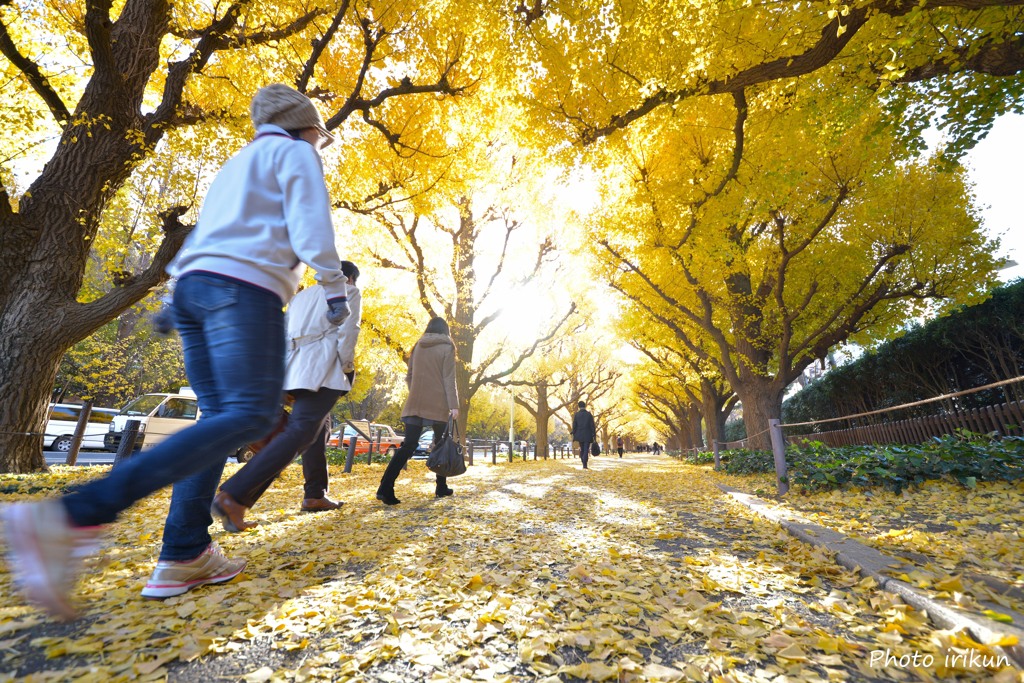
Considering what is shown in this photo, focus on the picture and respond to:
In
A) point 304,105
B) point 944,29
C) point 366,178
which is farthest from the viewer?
point 366,178

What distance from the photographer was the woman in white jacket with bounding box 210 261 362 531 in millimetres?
2207

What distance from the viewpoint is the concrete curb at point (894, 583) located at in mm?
1531

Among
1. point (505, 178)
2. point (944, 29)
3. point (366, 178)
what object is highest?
point (505, 178)

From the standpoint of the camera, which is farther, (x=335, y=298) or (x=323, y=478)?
(x=323, y=478)

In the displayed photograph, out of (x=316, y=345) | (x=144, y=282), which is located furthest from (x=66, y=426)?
(x=316, y=345)

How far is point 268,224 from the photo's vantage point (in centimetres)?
188

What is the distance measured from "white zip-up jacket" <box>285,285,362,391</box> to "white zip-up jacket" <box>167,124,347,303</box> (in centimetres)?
103

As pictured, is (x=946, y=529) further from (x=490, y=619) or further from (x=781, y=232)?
(x=781, y=232)

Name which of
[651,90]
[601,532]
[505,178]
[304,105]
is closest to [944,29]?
[651,90]

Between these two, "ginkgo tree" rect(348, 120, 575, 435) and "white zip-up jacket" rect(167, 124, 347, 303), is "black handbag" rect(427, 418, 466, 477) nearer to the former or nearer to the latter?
"white zip-up jacket" rect(167, 124, 347, 303)

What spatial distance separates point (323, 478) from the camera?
4434mm

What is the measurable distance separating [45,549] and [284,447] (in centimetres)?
115

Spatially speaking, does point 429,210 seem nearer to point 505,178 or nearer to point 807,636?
point 505,178

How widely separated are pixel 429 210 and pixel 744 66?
6.12 meters
